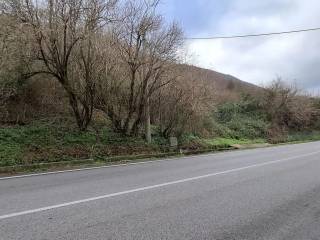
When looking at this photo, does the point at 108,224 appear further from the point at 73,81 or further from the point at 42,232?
the point at 73,81

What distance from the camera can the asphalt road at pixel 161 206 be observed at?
6418 millimetres

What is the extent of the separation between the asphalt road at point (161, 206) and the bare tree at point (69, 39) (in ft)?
27.4

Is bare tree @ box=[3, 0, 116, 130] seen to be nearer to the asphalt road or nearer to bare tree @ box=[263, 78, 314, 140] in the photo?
the asphalt road

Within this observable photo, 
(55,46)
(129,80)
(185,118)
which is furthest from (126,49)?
(185,118)

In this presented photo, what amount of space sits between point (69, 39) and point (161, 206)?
44.7 feet

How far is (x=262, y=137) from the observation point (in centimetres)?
4378

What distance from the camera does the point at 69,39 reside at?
20203mm

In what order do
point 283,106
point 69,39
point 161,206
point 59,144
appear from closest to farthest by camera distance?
1. point 161,206
2. point 59,144
3. point 69,39
4. point 283,106

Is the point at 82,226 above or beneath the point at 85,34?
beneath

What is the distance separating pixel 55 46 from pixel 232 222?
48.3 feet

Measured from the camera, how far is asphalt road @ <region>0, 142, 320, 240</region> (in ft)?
21.1

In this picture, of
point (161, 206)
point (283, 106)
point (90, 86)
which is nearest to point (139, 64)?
point (90, 86)

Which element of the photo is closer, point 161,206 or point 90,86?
point 161,206

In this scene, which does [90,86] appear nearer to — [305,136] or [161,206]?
[161,206]
